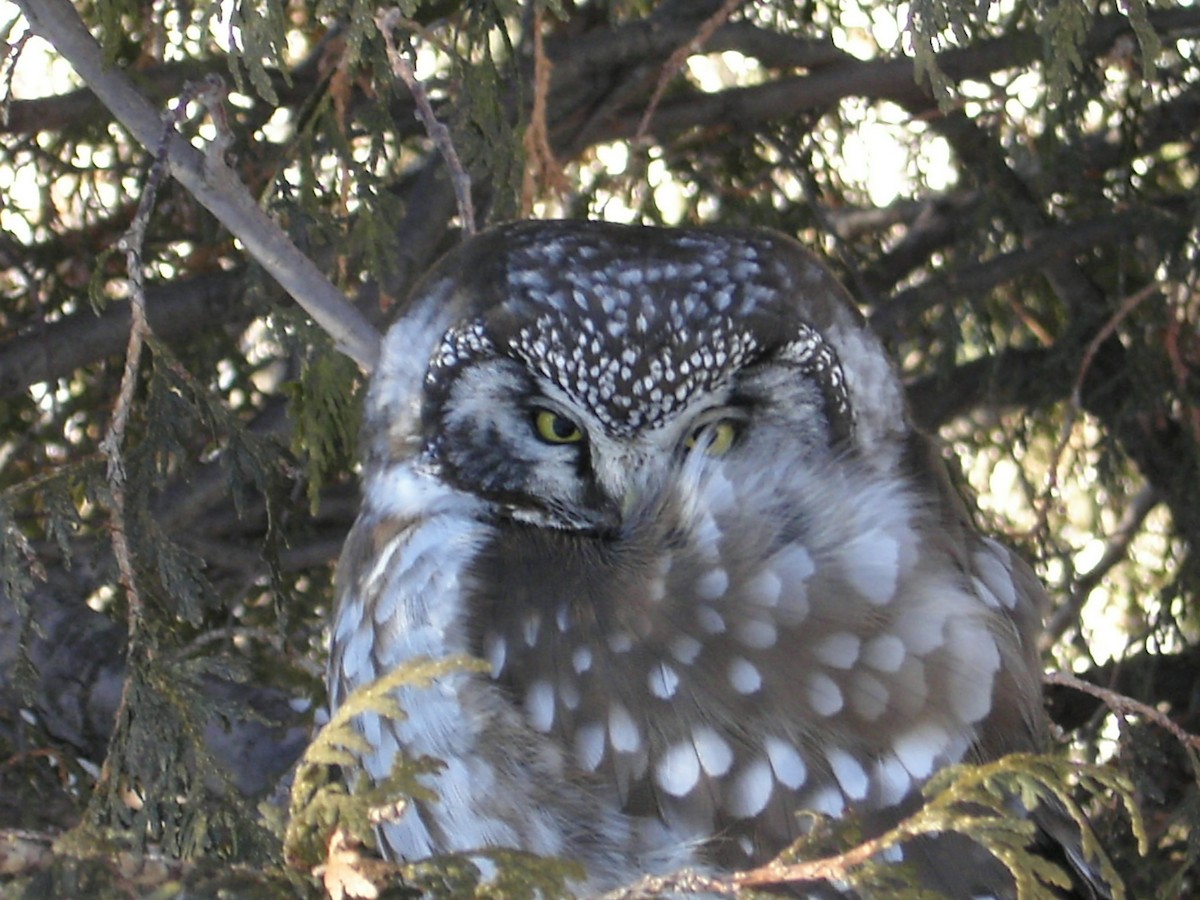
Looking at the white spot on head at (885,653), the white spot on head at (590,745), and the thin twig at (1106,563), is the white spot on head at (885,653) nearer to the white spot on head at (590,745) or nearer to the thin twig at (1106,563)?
the white spot on head at (590,745)

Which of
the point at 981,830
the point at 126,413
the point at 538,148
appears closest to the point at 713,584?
the point at 981,830

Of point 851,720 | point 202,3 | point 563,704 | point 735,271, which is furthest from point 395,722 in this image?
point 202,3

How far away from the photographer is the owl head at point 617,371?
1.76 meters

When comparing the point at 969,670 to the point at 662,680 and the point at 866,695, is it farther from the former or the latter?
the point at 662,680

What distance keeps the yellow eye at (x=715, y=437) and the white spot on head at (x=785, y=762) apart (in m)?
0.40

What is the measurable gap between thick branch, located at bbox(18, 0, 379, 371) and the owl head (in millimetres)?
245

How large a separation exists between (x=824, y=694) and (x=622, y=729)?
9.8 inches

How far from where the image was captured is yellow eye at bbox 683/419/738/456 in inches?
71.9

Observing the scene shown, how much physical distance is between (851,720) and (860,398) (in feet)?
1.73

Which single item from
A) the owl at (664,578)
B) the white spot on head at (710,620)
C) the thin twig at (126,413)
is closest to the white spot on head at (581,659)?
the owl at (664,578)

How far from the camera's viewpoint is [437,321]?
198 centimetres

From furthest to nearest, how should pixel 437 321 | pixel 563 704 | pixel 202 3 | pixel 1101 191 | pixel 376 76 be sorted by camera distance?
pixel 1101 191
pixel 202 3
pixel 376 76
pixel 437 321
pixel 563 704

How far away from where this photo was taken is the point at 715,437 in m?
1.84

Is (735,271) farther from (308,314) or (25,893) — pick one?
(25,893)
